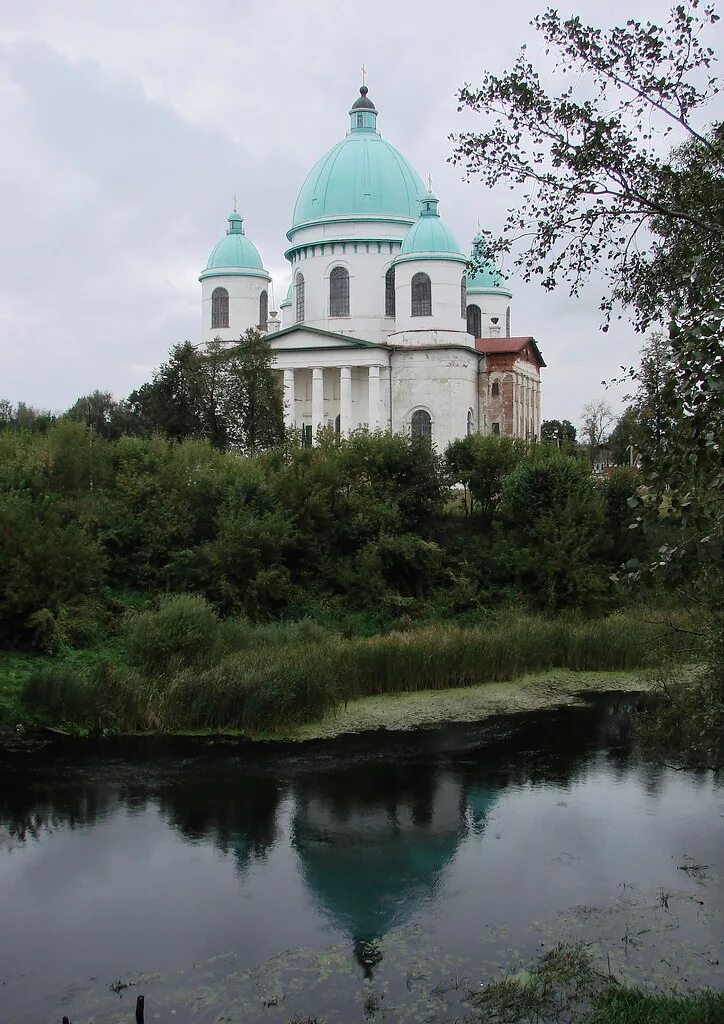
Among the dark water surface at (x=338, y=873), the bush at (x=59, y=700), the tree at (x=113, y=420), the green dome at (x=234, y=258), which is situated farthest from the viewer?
the green dome at (x=234, y=258)

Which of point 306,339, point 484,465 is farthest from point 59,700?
point 306,339

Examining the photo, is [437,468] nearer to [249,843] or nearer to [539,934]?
[249,843]

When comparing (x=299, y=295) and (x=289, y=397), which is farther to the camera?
(x=299, y=295)

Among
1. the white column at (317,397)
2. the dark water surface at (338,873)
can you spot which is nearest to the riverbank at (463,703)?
the dark water surface at (338,873)

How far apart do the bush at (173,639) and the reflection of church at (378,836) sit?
4.24 meters

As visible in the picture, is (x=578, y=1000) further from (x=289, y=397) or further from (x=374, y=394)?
(x=289, y=397)

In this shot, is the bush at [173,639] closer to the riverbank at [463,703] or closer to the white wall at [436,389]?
the riverbank at [463,703]

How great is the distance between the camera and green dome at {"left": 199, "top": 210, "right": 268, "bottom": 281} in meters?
39.9

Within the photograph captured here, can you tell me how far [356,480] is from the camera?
77.7 feet

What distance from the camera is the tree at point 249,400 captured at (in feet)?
91.7

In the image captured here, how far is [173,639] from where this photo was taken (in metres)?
16.5

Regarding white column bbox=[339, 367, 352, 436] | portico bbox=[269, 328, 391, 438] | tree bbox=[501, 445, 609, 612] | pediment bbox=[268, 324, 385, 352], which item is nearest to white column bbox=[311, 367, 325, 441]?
portico bbox=[269, 328, 391, 438]

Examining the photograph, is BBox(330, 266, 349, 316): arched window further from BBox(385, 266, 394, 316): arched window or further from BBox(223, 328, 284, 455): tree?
BBox(223, 328, 284, 455): tree

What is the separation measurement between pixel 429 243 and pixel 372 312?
378 centimetres
